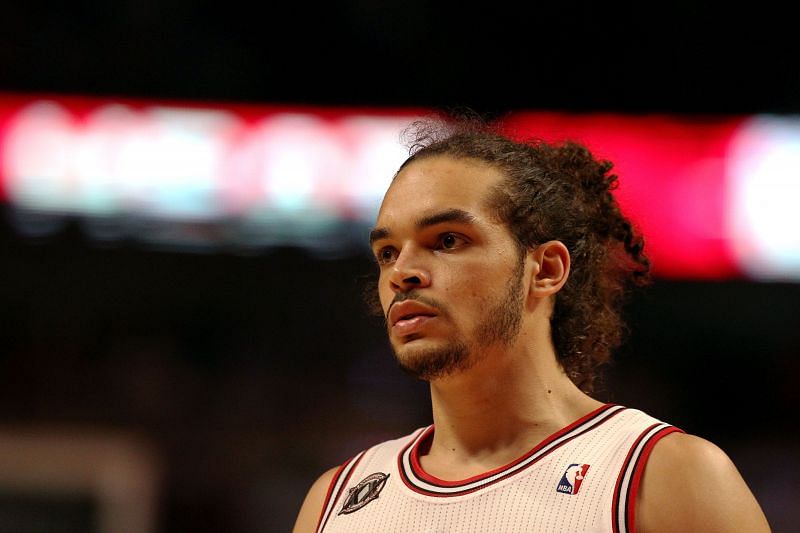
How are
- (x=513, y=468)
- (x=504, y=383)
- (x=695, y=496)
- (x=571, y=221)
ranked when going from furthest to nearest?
(x=571, y=221)
(x=504, y=383)
(x=513, y=468)
(x=695, y=496)

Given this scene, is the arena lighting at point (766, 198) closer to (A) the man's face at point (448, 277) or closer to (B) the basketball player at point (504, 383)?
(B) the basketball player at point (504, 383)

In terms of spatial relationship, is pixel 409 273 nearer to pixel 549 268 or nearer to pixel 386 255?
pixel 386 255

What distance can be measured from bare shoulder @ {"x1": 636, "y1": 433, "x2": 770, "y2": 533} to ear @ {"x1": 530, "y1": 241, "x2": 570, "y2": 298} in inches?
24.5

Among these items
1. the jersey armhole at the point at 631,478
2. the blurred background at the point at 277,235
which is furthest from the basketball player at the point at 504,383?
the blurred background at the point at 277,235

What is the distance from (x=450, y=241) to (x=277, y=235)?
5.19m

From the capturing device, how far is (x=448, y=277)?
282cm

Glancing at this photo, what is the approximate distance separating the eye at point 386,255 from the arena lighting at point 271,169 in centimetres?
468

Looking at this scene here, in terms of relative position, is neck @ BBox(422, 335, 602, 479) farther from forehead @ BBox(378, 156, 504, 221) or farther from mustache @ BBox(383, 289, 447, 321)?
forehead @ BBox(378, 156, 504, 221)

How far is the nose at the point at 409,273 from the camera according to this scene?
2834mm

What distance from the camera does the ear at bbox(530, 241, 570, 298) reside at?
299cm

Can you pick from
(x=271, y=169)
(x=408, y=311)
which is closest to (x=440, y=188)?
(x=408, y=311)

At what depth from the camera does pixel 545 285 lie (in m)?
3.00

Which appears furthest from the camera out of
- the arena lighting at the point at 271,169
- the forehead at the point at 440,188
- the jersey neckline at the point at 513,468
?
the arena lighting at the point at 271,169

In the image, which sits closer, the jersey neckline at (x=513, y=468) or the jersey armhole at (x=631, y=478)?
the jersey armhole at (x=631, y=478)
